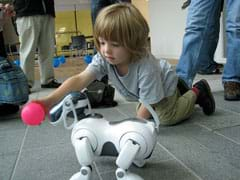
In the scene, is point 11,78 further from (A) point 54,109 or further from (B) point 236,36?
(B) point 236,36

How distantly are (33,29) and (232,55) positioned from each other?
4.30 feet

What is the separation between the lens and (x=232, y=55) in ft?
4.46

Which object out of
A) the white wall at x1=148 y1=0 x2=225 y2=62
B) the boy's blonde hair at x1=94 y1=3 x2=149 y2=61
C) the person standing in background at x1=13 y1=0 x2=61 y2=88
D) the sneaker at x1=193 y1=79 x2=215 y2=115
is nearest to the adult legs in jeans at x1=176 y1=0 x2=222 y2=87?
the sneaker at x1=193 y1=79 x2=215 y2=115

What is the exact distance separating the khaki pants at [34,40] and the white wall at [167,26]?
185cm

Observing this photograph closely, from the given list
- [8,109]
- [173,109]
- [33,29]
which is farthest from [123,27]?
[33,29]

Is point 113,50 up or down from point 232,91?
up

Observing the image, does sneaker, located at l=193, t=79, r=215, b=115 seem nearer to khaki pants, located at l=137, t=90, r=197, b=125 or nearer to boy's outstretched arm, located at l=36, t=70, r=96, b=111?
khaki pants, located at l=137, t=90, r=197, b=125

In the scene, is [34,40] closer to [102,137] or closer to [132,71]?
[132,71]

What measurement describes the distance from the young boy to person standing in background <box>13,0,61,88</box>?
1298 millimetres

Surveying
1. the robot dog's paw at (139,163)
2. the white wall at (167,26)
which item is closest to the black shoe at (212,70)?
the white wall at (167,26)

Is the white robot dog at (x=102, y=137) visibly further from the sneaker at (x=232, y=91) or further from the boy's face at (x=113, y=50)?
the sneaker at (x=232, y=91)

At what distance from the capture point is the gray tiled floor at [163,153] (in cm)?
68

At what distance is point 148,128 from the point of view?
0.64 meters

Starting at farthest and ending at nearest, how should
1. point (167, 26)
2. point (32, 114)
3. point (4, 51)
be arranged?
point (167, 26) → point (4, 51) → point (32, 114)
